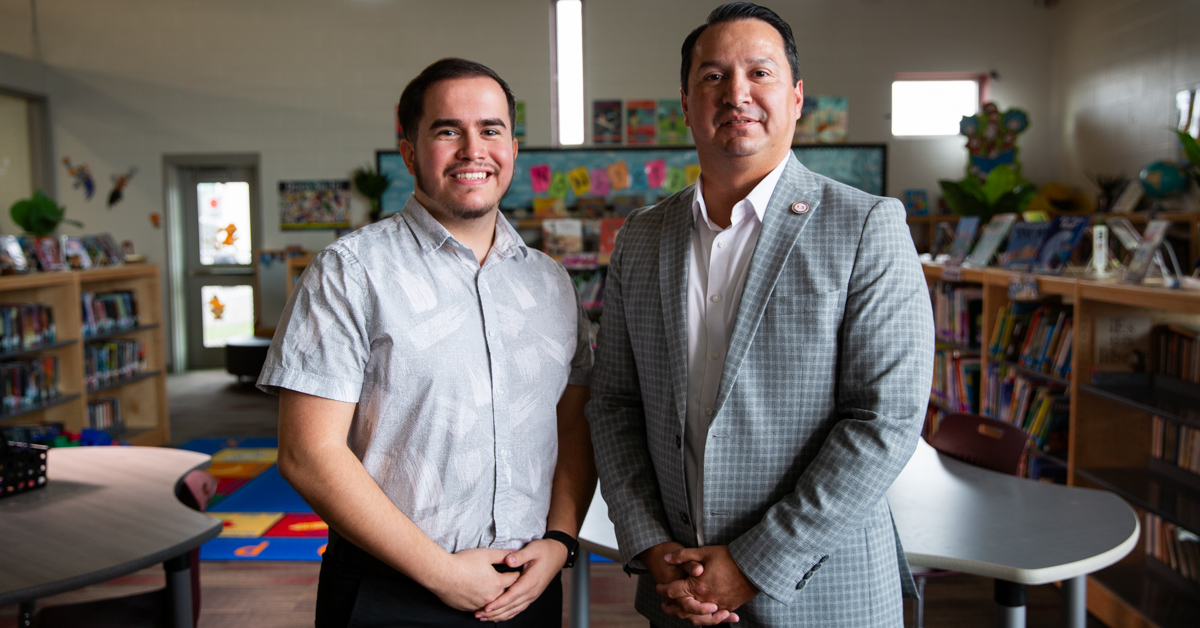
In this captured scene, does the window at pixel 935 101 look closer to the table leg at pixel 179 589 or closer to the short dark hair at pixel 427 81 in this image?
the short dark hair at pixel 427 81

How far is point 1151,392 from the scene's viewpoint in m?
2.80

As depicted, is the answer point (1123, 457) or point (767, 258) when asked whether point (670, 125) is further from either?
point (767, 258)

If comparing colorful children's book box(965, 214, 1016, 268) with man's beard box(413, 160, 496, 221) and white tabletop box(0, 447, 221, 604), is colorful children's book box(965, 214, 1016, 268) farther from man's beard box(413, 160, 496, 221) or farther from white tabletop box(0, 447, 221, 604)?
white tabletop box(0, 447, 221, 604)

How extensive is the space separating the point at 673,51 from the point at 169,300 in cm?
597

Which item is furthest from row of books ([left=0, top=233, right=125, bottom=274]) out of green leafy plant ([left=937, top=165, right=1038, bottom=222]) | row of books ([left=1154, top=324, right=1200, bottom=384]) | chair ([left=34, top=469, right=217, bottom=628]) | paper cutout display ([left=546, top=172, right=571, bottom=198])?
green leafy plant ([left=937, top=165, right=1038, bottom=222])

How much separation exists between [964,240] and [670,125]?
3883 mm

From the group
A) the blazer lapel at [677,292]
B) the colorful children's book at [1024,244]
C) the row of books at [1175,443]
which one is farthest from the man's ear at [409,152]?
the colorful children's book at [1024,244]

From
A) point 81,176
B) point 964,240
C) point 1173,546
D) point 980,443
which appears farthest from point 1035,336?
point 81,176

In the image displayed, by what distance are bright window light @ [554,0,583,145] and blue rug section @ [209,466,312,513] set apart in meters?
4.62

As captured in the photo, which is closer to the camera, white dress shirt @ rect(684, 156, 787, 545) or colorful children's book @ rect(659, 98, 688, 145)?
white dress shirt @ rect(684, 156, 787, 545)

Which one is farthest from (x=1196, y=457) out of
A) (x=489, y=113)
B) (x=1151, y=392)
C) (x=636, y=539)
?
(x=489, y=113)

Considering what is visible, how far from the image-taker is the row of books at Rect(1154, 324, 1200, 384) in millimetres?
2729

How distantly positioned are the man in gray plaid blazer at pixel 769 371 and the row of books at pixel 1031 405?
7.45ft

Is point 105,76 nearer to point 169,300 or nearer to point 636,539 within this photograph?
point 169,300
